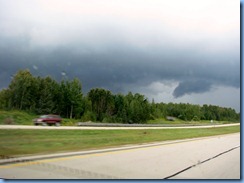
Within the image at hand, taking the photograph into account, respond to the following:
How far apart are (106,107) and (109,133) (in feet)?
40.5

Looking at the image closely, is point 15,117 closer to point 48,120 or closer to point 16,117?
point 16,117

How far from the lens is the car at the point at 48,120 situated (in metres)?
10.6

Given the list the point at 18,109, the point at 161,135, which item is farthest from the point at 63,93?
the point at 161,135

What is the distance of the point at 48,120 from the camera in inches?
437

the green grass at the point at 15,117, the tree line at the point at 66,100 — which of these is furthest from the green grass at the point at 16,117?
the tree line at the point at 66,100

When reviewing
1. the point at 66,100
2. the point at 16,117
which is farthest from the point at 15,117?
the point at 66,100

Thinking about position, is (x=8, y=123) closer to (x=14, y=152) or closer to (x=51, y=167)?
(x=14, y=152)

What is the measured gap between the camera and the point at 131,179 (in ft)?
24.3

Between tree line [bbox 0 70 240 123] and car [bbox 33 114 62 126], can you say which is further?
car [bbox 33 114 62 126]

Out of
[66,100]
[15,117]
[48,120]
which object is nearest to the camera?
[15,117]

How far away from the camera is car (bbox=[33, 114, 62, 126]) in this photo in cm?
1064

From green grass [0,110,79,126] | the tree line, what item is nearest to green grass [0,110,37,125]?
green grass [0,110,79,126]

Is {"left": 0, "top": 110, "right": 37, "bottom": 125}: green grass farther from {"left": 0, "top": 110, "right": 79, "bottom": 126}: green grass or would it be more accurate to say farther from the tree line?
the tree line

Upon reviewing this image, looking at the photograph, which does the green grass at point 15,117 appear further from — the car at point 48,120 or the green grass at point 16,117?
the car at point 48,120
